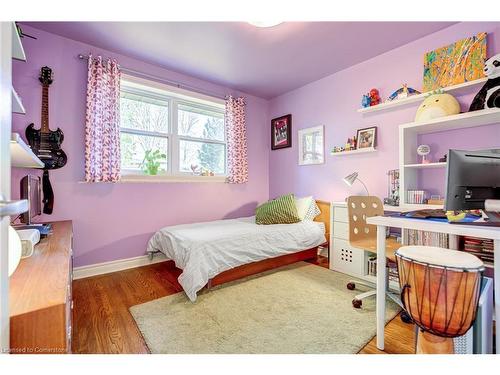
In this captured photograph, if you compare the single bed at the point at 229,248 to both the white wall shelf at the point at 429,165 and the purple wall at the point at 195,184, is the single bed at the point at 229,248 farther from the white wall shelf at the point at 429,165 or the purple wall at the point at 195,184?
the white wall shelf at the point at 429,165

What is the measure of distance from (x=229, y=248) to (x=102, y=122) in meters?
1.88

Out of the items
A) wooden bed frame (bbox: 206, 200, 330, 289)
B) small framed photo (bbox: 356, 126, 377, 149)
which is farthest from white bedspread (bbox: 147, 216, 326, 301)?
small framed photo (bbox: 356, 126, 377, 149)

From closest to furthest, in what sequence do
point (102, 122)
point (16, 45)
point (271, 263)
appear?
point (16, 45)
point (102, 122)
point (271, 263)

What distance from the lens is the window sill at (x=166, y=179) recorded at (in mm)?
2697

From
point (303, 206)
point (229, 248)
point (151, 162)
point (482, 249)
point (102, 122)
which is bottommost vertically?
point (229, 248)

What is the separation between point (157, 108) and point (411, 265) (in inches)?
122

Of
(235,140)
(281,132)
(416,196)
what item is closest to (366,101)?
(416,196)

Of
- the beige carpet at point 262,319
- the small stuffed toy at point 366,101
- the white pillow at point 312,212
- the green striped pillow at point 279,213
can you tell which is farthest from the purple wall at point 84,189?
the small stuffed toy at point 366,101

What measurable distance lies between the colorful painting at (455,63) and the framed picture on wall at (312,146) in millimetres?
1265

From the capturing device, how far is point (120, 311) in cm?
176

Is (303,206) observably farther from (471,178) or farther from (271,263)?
(471,178)

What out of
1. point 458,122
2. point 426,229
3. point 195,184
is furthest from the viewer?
point 195,184
